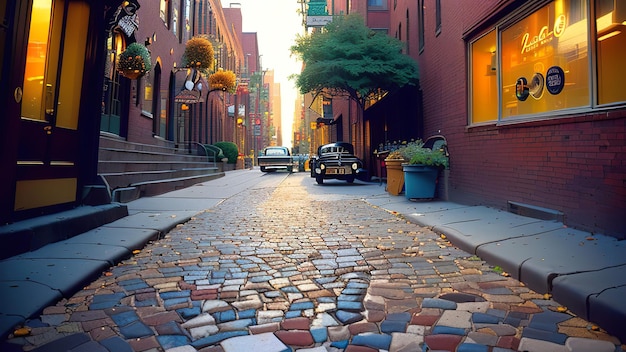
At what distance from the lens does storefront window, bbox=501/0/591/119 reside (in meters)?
4.94

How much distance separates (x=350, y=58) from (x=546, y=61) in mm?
9186

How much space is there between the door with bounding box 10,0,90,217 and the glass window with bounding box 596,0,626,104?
607 cm

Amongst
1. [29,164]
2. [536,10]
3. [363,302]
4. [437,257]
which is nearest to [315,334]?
[363,302]

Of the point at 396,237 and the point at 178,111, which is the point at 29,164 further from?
the point at 178,111

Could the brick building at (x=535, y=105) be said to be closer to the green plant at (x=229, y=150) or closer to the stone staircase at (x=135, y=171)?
the stone staircase at (x=135, y=171)

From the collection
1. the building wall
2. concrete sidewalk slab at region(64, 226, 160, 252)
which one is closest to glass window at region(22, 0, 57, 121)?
concrete sidewalk slab at region(64, 226, 160, 252)

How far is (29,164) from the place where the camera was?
4.59m

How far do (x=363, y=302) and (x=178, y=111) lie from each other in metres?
18.7

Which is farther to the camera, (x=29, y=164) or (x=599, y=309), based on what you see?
(x=29, y=164)

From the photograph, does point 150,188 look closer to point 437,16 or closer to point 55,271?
point 55,271

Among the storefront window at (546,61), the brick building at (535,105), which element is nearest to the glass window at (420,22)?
the brick building at (535,105)

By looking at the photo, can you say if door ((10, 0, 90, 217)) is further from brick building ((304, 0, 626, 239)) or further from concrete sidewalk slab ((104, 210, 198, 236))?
brick building ((304, 0, 626, 239))

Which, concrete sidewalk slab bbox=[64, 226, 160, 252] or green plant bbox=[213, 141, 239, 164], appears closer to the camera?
concrete sidewalk slab bbox=[64, 226, 160, 252]

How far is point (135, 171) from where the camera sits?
935cm
